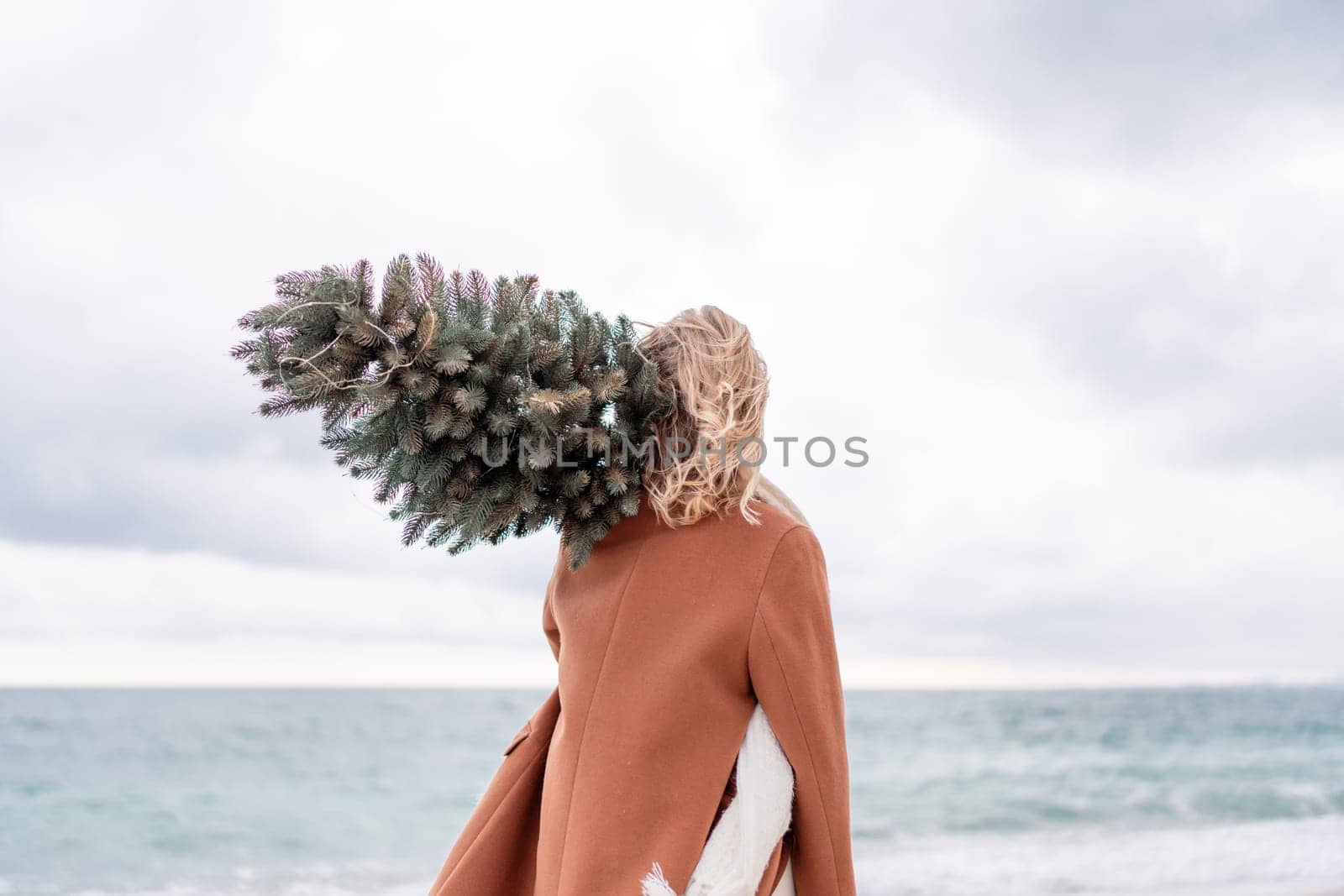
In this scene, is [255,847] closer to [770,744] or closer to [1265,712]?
[770,744]

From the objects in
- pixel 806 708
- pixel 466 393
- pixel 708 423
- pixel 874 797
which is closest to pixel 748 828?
pixel 806 708

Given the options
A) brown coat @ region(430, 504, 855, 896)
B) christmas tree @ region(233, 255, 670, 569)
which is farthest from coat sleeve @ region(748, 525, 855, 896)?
christmas tree @ region(233, 255, 670, 569)

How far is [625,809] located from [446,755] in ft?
65.0

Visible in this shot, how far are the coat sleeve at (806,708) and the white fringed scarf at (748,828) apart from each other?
0.03 m

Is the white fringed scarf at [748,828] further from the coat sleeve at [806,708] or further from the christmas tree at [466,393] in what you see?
the christmas tree at [466,393]

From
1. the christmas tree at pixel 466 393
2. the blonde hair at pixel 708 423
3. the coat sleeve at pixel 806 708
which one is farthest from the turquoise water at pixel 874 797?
the christmas tree at pixel 466 393

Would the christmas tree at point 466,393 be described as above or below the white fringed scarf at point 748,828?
above

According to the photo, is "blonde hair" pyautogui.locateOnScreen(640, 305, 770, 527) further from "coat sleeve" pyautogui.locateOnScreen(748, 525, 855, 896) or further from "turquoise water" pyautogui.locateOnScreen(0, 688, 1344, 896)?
"turquoise water" pyautogui.locateOnScreen(0, 688, 1344, 896)

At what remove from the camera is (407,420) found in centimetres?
166

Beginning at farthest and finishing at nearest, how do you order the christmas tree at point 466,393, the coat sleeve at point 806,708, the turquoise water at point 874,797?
the turquoise water at point 874,797 < the coat sleeve at point 806,708 < the christmas tree at point 466,393

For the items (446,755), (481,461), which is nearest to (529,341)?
(481,461)

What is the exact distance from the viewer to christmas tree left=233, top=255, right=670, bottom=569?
1586mm

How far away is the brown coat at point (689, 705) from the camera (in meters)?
1.71

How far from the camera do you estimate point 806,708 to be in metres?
1.71
